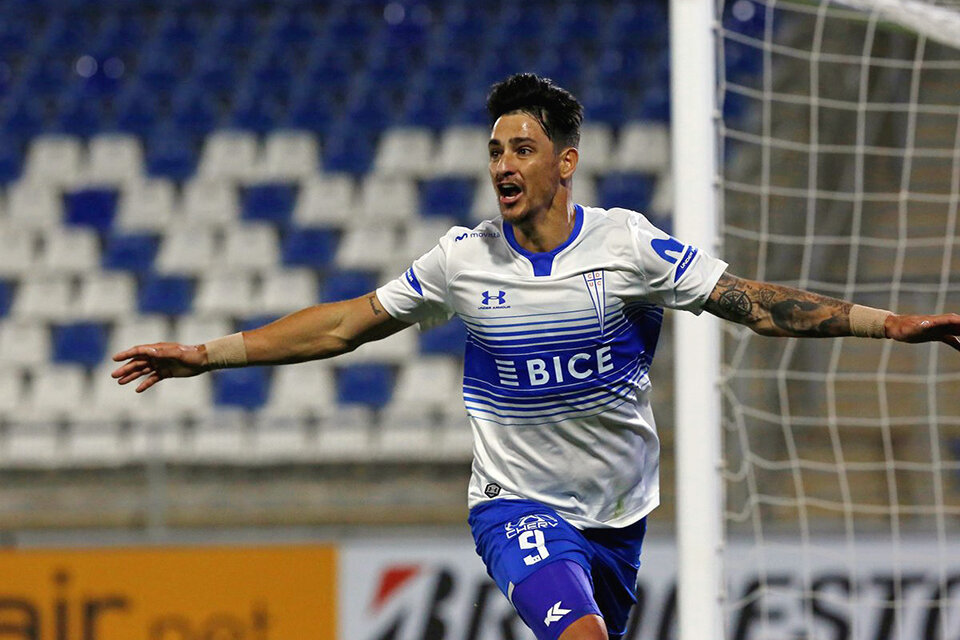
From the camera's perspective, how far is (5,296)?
1014cm

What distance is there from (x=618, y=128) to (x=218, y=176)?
300 centimetres

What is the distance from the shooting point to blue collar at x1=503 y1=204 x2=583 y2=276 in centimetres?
371

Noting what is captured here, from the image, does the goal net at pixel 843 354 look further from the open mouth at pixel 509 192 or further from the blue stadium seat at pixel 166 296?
the blue stadium seat at pixel 166 296

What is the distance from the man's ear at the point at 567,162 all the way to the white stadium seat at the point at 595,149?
5949 millimetres

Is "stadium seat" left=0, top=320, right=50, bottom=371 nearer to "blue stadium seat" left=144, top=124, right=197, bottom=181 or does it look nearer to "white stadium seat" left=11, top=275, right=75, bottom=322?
"white stadium seat" left=11, top=275, right=75, bottom=322

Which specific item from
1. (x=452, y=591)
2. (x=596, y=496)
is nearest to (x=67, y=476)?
(x=452, y=591)

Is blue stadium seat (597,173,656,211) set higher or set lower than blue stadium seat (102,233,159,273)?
higher

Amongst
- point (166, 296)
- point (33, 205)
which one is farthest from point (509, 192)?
point (33, 205)

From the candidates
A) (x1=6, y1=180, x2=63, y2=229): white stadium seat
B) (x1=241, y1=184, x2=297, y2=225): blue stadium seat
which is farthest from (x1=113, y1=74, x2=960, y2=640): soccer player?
(x1=6, y1=180, x2=63, y2=229): white stadium seat

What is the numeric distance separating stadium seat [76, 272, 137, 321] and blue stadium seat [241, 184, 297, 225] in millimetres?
990

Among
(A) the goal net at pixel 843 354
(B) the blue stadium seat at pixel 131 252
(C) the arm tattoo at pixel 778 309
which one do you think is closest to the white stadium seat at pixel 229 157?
(B) the blue stadium seat at pixel 131 252

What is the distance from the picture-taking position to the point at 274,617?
704cm

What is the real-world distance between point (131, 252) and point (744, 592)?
555cm

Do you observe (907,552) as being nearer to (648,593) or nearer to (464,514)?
(648,593)
